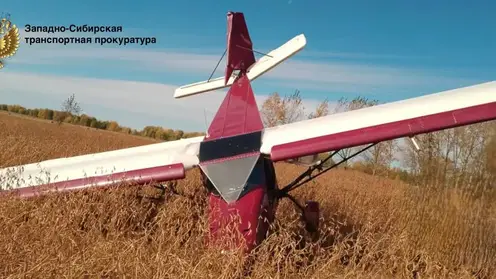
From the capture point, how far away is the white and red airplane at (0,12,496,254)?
5.07 m

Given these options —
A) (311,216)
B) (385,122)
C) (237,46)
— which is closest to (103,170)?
(311,216)

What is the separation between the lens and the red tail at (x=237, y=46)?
25.9ft

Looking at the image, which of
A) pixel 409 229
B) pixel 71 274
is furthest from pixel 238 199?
pixel 409 229

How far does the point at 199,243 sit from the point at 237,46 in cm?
423

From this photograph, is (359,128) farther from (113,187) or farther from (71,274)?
(71,274)

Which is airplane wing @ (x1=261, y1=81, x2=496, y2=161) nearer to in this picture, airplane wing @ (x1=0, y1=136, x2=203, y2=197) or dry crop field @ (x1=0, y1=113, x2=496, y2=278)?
dry crop field @ (x1=0, y1=113, x2=496, y2=278)

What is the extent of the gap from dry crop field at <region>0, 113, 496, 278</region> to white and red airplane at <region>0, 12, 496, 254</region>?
33 centimetres

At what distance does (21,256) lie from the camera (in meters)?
3.63

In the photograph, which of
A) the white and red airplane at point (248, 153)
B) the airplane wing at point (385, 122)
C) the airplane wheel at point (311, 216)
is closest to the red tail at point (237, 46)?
the white and red airplane at point (248, 153)

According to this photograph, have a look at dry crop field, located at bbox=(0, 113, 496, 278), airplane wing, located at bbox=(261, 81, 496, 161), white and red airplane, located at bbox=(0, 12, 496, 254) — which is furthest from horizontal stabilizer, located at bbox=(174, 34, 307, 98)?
dry crop field, located at bbox=(0, 113, 496, 278)

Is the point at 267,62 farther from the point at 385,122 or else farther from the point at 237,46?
the point at 385,122

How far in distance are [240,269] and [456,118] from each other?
116 inches

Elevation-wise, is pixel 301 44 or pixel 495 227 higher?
pixel 301 44

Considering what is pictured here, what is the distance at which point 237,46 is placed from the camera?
8.04 meters
